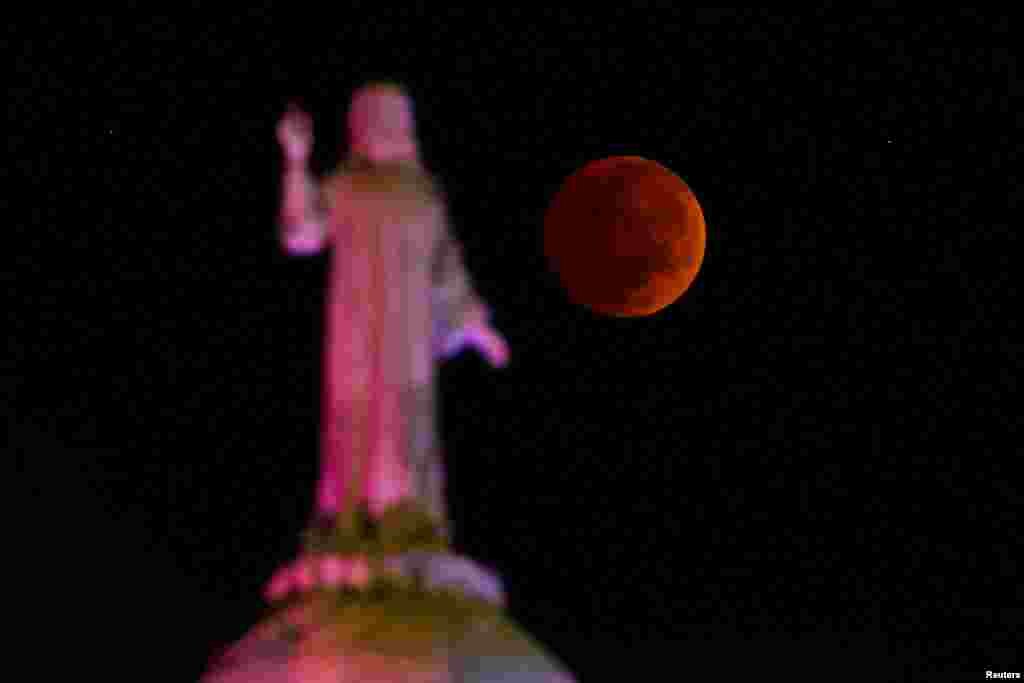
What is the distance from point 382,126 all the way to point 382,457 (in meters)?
2.13

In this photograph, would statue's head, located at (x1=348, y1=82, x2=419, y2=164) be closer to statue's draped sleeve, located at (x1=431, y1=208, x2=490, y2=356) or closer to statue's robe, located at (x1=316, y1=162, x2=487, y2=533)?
statue's robe, located at (x1=316, y1=162, x2=487, y2=533)

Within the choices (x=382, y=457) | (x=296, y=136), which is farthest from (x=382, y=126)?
(x=382, y=457)

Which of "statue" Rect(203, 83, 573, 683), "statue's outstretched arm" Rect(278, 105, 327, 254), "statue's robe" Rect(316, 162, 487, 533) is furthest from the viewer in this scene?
"statue's outstretched arm" Rect(278, 105, 327, 254)

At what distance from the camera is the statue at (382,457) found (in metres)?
8.91

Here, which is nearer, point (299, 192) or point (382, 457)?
point (382, 457)

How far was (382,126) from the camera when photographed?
34.2 feet

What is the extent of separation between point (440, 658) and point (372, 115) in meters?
3.52

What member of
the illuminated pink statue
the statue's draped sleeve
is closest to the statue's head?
the illuminated pink statue

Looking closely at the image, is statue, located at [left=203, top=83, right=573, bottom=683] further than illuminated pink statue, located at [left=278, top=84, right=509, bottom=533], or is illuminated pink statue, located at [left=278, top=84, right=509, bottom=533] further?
illuminated pink statue, located at [left=278, top=84, right=509, bottom=533]

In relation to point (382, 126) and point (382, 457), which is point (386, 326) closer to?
point (382, 457)

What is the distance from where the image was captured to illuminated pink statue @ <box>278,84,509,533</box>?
32.3 feet

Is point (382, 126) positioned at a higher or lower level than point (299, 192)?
higher

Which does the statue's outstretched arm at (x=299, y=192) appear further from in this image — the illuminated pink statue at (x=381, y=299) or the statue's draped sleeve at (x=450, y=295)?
the statue's draped sleeve at (x=450, y=295)

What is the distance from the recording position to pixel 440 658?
8.83 metres
